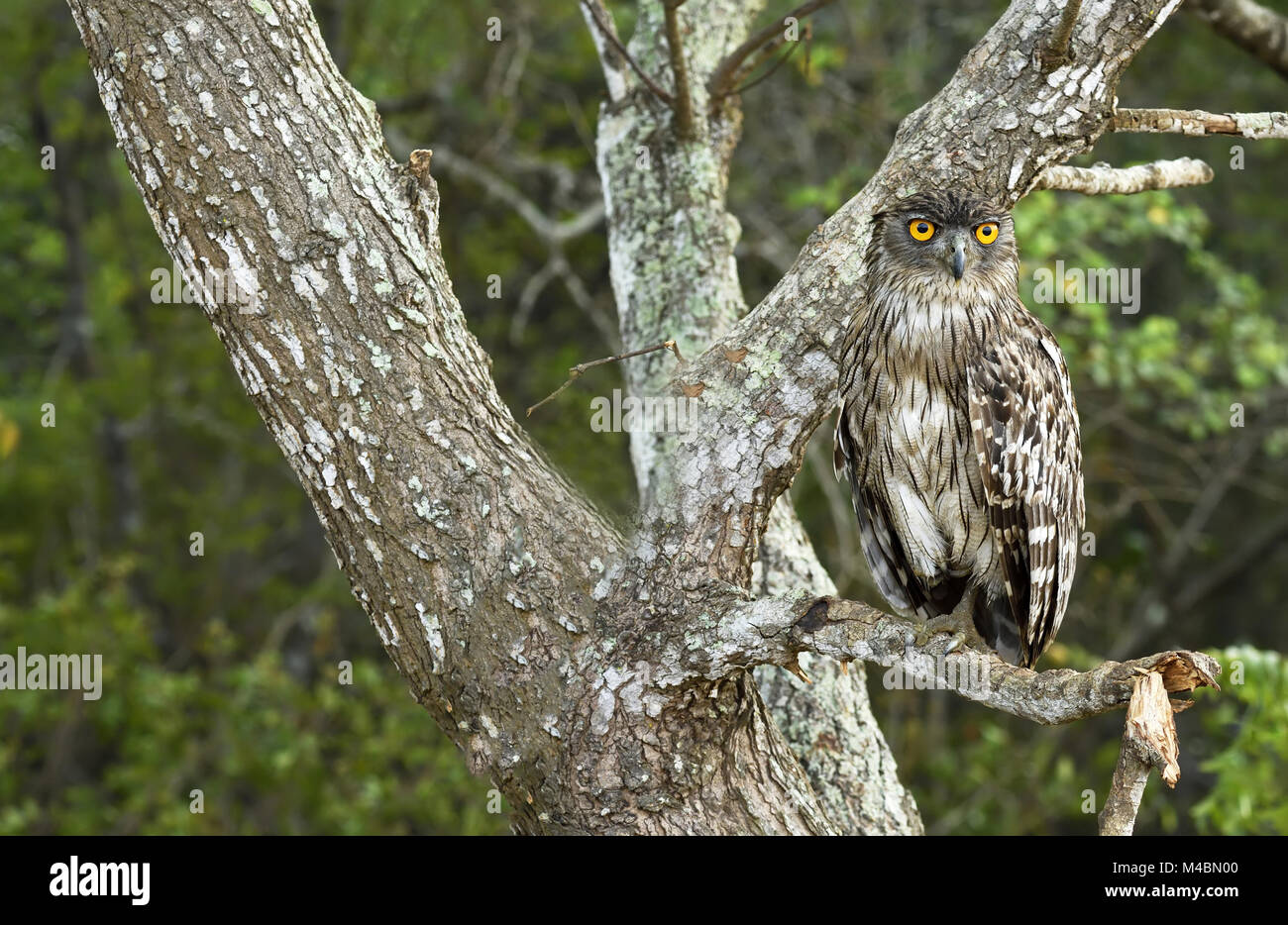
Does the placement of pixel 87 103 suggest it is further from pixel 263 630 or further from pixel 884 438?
pixel 884 438

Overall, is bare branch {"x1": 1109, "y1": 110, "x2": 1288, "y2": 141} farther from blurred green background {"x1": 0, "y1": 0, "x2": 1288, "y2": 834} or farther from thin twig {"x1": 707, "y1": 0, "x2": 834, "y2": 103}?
blurred green background {"x1": 0, "y1": 0, "x2": 1288, "y2": 834}

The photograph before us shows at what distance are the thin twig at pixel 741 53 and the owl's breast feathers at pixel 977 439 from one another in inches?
37.8

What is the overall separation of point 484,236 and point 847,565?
488 cm

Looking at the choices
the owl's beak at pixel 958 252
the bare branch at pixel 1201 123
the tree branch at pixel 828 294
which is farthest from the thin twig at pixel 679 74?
the bare branch at pixel 1201 123

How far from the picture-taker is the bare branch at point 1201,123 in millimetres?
3152

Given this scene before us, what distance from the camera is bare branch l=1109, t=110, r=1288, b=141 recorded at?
3.15 metres

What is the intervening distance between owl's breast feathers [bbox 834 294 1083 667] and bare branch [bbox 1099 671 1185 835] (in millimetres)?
1083

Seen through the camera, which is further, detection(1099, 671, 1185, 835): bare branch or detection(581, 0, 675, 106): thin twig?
detection(581, 0, 675, 106): thin twig

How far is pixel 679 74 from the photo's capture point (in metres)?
3.90

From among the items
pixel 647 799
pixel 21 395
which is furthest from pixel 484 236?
pixel 647 799

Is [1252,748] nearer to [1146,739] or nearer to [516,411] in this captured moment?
[1146,739]

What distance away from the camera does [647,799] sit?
280 centimetres

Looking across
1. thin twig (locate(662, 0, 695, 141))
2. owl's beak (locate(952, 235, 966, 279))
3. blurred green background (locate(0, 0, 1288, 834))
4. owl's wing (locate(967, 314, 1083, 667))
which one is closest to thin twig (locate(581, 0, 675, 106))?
thin twig (locate(662, 0, 695, 141))

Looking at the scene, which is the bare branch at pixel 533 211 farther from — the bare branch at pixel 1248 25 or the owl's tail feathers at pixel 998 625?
the owl's tail feathers at pixel 998 625
